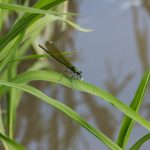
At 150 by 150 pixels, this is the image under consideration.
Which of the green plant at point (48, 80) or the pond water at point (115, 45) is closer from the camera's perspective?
the green plant at point (48, 80)

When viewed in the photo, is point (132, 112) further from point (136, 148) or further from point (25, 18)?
point (25, 18)

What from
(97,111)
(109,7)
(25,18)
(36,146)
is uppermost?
(109,7)

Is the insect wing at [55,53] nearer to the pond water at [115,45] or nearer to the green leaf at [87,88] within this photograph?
the green leaf at [87,88]

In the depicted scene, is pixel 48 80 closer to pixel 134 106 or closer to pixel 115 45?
pixel 134 106

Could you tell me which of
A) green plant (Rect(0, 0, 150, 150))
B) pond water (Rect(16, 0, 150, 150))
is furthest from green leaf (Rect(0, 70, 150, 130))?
pond water (Rect(16, 0, 150, 150))

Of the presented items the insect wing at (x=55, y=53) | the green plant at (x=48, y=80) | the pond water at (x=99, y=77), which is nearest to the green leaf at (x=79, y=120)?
the green plant at (x=48, y=80)

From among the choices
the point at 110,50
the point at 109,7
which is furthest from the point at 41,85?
the point at 109,7

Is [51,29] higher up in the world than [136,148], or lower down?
higher up

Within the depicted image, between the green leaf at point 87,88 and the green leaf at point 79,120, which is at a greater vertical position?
the green leaf at point 87,88

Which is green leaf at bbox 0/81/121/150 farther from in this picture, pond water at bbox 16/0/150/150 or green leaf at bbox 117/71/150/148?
pond water at bbox 16/0/150/150

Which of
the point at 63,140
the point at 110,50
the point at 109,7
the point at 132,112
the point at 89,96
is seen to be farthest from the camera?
the point at 109,7

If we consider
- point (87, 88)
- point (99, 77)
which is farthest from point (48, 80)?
point (99, 77)
